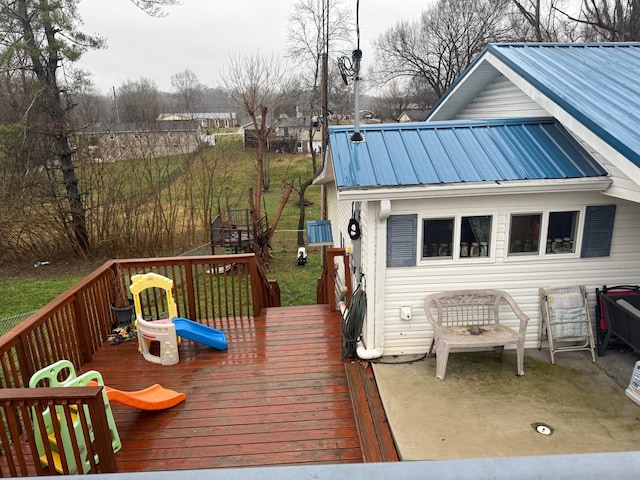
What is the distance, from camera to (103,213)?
41.9 ft

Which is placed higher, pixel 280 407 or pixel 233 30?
pixel 233 30

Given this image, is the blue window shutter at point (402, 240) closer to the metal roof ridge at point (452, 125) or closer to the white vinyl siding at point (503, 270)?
the white vinyl siding at point (503, 270)

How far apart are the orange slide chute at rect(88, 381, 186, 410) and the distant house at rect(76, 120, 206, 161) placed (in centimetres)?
1071

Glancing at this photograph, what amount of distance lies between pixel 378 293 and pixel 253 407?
1674 mm

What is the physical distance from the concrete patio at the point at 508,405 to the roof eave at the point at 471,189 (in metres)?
1.80

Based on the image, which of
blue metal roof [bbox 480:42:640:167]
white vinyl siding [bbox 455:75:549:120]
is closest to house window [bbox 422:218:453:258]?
blue metal roof [bbox 480:42:640:167]

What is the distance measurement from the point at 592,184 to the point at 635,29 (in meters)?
14.4

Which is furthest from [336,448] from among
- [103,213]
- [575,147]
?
Result: [103,213]

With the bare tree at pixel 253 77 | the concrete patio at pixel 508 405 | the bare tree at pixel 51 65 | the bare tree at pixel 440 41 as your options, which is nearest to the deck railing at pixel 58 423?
the concrete patio at pixel 508 405

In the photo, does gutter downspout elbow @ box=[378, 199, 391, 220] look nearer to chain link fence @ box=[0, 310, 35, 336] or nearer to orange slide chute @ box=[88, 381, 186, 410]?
orange slide chute @ box=[88, 381, 186, 410]

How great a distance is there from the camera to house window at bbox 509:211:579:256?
14.5 feet

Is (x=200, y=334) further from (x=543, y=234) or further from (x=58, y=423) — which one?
(x=543, y=234)

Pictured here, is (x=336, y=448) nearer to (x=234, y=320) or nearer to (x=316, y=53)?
(x=234, y=320)

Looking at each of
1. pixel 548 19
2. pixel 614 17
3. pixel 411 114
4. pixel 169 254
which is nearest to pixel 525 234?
pixel 169 254
